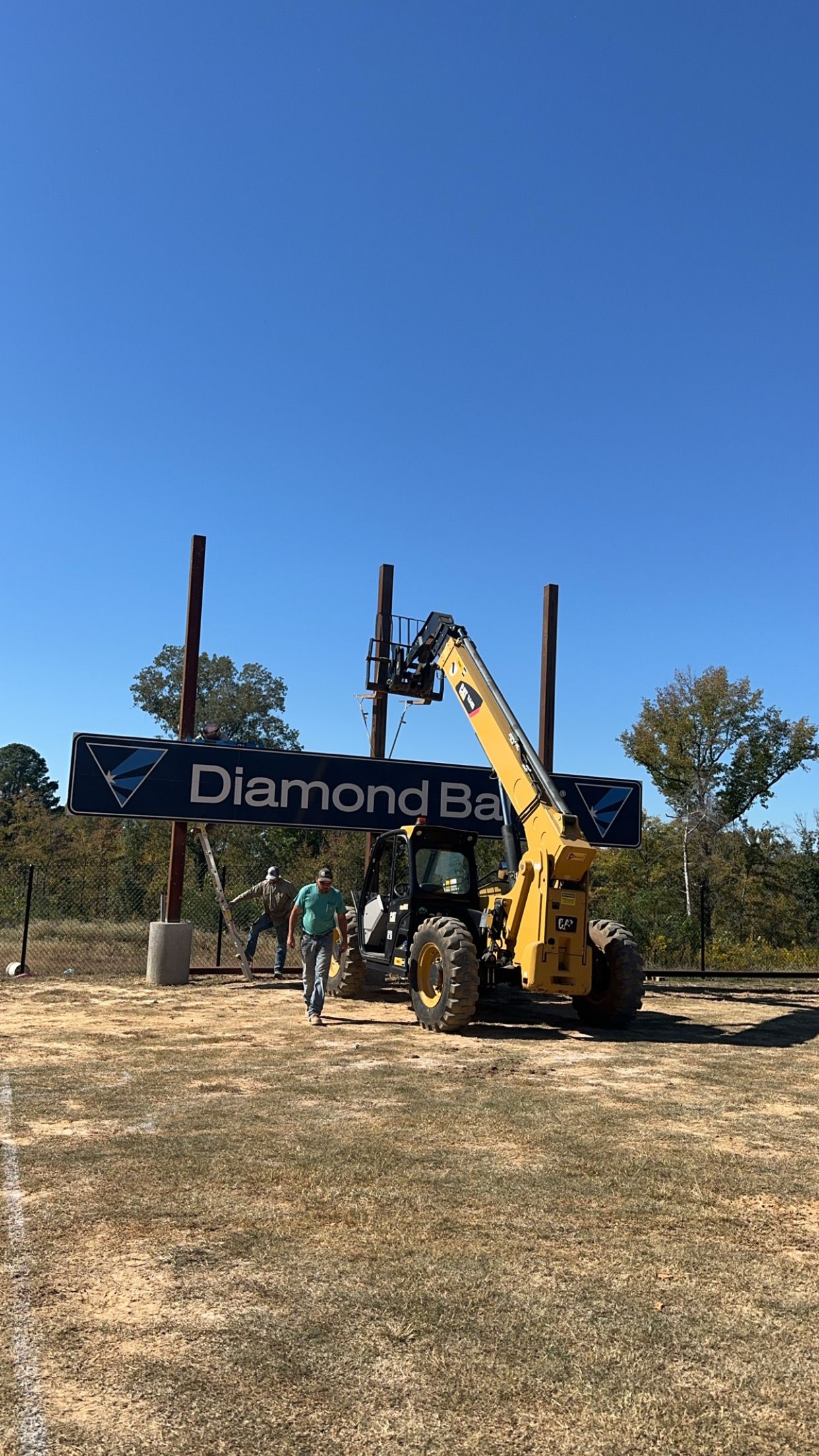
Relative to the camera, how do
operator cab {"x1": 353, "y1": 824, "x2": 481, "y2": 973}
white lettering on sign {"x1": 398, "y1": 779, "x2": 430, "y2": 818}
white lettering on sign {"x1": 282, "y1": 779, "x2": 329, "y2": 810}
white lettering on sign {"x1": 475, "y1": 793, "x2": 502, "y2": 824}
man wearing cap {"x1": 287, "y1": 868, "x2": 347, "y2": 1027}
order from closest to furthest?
man wearing cap {"x1": 287, "y1": 868, "x2": 347, "y2": 1027} < operator cab {"x1": 353, "y1": 824, "x2": 481, "y2": 973} < white lettering on sign {"x1": 282, "y1": 779, "x2": 329, "y2": 810} < white lettering on sign {"x1": 398, "y1": 779, "x2": 430, "y2": 818} < white lettering on sign {"x1": 475, "y1": 793, "x2": 502, "y2": 824}

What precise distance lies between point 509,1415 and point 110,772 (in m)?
15.3

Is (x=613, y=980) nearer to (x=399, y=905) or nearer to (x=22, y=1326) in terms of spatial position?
(x=399, y=905)

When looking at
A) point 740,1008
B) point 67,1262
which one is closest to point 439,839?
point 740,1008

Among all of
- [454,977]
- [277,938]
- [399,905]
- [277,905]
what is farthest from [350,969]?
[454,977]

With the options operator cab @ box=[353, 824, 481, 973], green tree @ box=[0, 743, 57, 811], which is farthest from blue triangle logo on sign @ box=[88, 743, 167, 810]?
green tree @ box=[0, 743, 57, 811]

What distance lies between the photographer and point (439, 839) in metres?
14.4

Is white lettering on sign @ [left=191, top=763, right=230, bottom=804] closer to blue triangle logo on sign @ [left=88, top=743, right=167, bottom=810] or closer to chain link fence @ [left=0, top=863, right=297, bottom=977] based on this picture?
blue triangle logo on sign @ [left=88, top=743, right=167, bottom=810]

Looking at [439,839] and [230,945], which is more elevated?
[439,839]

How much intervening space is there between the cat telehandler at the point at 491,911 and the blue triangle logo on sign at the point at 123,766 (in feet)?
15.5

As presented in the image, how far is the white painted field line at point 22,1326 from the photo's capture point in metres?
3.35

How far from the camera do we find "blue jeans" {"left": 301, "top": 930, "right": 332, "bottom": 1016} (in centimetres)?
1283

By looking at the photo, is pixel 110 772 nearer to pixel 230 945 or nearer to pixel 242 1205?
pixel 230 945

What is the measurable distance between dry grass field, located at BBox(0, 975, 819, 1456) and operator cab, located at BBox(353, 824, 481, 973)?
3850 mm

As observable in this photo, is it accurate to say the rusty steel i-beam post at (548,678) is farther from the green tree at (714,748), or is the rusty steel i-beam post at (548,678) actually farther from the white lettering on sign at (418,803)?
the green tree at (714,748)
